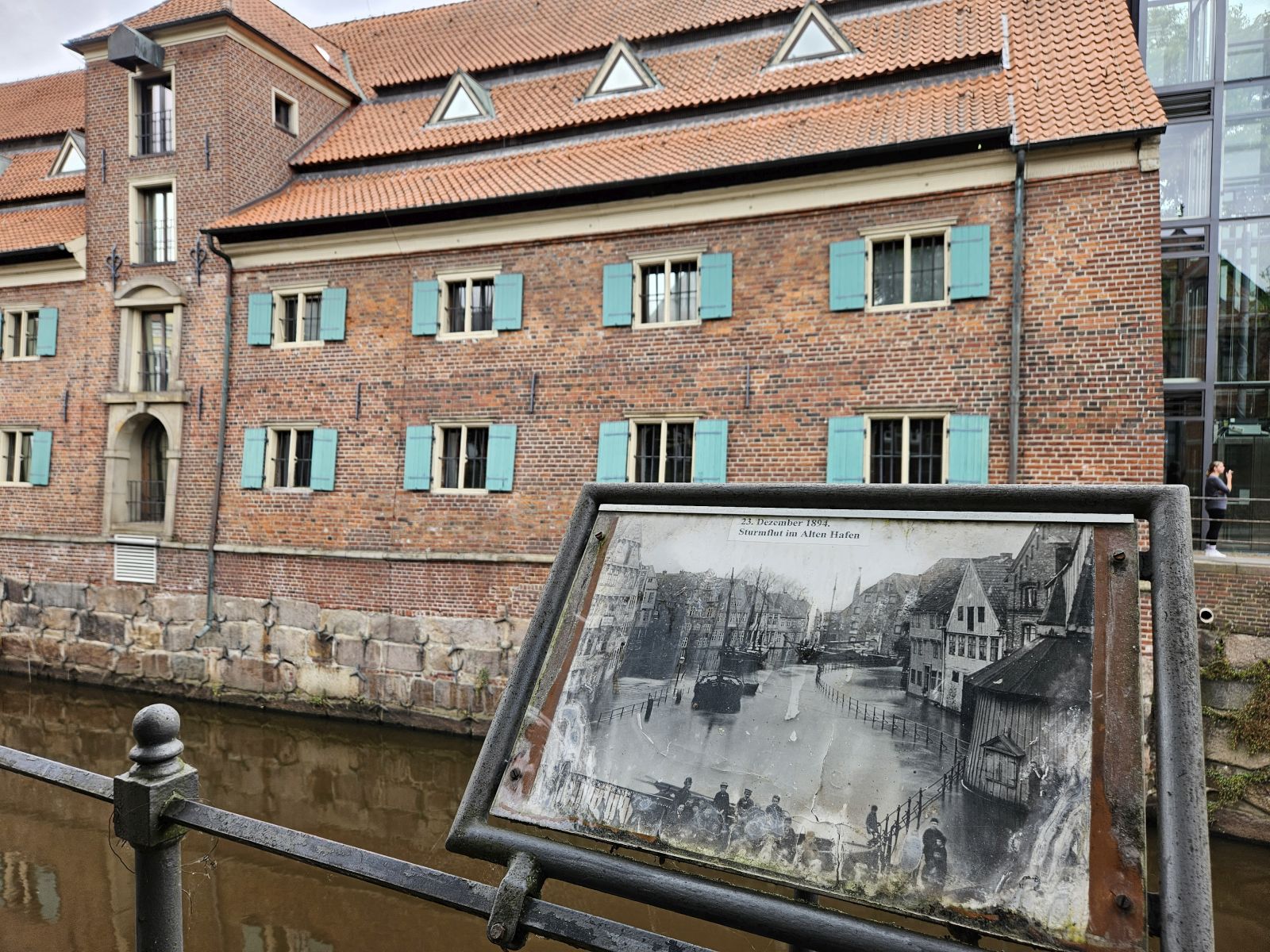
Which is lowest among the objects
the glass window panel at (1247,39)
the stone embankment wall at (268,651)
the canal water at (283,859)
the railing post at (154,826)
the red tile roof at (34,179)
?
the canal water at (283,859)

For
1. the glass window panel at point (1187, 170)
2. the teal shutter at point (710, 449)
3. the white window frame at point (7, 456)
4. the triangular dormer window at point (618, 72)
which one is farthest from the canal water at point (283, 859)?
the triangular dormer window at point (618, 72)

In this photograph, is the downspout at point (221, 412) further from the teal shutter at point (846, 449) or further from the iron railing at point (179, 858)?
the iron railing at point (179, 858)

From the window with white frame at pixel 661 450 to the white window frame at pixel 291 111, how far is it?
9587 mm

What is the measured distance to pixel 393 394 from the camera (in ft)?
41.5

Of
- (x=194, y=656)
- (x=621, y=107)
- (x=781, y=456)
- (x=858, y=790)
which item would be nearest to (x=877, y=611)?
(x=858, y=790)

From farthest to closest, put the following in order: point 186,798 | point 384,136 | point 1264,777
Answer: point 384,136
point 1264,777
point 186,798

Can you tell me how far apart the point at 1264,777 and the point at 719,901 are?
9926 millimetres

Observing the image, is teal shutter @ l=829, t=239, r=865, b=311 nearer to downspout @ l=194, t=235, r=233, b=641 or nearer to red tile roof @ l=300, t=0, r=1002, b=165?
red tile roof @ l=300, t=0, r=1002, b=165

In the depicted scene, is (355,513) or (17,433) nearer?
(355,513)

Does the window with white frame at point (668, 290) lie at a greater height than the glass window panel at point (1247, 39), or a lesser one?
lesser

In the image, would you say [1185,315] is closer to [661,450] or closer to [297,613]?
[661,450]

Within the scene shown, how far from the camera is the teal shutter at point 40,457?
595 inches

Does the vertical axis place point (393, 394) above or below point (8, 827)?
above

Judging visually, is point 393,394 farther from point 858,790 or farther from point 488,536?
point 858,790
